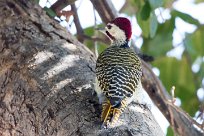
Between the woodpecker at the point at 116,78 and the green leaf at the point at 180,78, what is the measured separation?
110 cm

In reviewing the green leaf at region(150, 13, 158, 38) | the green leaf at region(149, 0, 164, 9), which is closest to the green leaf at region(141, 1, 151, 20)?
the green leaf at region(150, 13, 158, 38)

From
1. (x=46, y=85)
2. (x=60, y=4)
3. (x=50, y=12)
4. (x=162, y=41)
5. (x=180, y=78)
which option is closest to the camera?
(x=46, y=85)

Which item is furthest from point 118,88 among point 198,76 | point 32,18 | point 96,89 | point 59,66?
point 198,76

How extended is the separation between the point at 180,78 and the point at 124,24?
1263mm

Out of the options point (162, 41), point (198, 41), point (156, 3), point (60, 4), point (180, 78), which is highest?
point (60, 4)

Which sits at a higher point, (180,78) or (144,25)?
(144,25)

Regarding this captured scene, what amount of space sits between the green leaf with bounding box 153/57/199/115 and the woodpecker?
1.10m

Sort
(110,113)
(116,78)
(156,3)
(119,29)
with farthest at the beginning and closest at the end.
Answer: (119,29) < (156,3) < (116,78) < (110,113)

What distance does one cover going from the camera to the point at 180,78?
456 cm

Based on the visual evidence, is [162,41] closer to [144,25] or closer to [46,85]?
[144,25]

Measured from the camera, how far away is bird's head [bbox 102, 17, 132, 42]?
3.41m

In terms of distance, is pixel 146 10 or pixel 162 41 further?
pixel 162 41

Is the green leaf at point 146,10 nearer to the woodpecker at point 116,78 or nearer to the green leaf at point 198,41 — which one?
the woodpecker at point 116,78

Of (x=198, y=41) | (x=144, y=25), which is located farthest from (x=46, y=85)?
(x=198, y=41)
